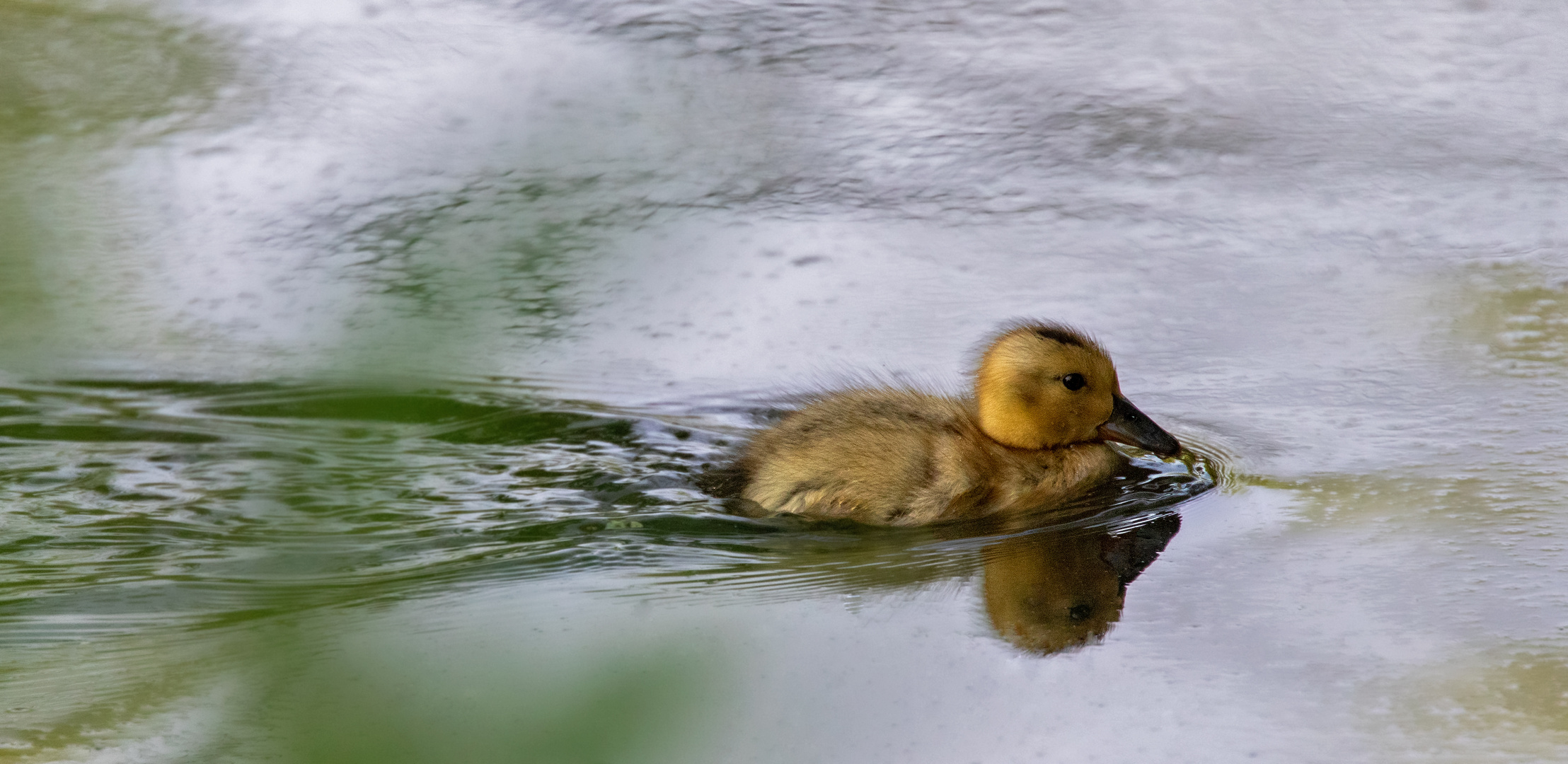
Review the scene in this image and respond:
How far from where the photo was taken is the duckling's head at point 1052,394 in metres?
4.01

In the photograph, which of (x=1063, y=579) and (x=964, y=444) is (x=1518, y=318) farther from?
(x=1063, y=579)

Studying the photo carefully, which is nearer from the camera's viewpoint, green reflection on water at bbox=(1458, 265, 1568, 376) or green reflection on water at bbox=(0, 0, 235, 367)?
green reflection on water at bbox=(0, 0, 235, 367)

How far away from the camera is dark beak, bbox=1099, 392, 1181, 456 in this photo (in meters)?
3.90

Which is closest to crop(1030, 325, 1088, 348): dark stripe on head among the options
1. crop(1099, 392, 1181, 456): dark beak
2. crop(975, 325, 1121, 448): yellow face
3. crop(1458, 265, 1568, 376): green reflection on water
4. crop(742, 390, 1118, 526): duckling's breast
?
crop(975, 325, 1121, 448): yellow face

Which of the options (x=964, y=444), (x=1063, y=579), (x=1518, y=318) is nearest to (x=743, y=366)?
(x=964, y=444)

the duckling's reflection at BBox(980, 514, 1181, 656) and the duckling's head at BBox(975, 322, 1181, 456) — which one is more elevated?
the duckling's head at BBox(975, 322, 1181, 456)

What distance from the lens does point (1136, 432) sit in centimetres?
395

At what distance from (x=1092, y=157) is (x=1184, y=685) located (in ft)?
10.5

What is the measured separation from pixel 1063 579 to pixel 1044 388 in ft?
2.86

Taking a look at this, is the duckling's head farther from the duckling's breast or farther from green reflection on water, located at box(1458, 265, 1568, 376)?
green reflection on water, located at box(1458, 265, 1568, 376)

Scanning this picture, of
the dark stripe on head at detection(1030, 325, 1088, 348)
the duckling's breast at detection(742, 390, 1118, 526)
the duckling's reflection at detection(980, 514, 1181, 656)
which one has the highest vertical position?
the dark stripe on head at detection(1030, 325, 1088, 348)

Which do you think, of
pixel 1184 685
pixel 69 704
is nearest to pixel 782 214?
pixel 1184 685

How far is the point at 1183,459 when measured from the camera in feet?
13.0

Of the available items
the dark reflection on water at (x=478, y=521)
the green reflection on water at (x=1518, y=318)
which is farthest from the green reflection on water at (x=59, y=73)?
the green reflection on water at (x=1518, y=318)
